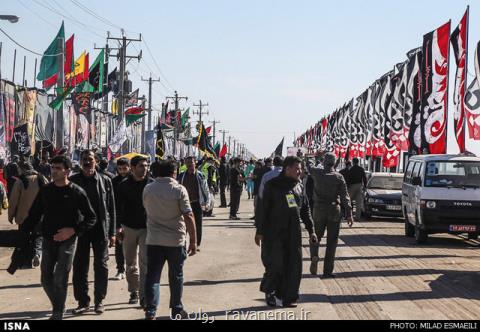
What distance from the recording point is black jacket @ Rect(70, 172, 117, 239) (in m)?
9.23

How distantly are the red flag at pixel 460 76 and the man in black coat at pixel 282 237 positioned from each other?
14913 millimetres

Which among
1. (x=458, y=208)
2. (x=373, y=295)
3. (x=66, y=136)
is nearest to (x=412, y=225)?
(x=458, y=208)

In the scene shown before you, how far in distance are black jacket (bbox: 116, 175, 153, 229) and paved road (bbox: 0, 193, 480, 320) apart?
98cm

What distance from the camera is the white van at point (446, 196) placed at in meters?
17.9

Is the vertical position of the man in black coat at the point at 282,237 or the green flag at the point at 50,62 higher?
the green flag at the point at 50,62

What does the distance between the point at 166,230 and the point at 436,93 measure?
19.2 metres

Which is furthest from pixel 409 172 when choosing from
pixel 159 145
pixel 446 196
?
pixel 159 145

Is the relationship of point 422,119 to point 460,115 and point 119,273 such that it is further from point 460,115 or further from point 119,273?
point 119,273

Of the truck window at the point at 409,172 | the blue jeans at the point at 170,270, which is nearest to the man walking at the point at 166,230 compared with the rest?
the blue jeans at the point at 170,270

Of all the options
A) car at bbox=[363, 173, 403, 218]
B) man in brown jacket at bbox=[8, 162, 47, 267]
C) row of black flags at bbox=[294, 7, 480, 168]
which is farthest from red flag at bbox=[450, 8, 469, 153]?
man in brown jacket at bbox=[8, 162, 47, 267]

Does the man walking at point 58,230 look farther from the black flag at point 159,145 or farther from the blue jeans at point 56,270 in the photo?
the black flag at point 159,145

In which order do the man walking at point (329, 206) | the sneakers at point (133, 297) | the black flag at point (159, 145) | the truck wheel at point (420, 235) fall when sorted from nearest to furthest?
the sneakers at point (133, 297)
the man walking at point (329, 206)
the truck wheel at point (420, 235)
the black flag at point (159, 145)

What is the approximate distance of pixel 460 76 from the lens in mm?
23812

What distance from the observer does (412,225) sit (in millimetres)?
20016
